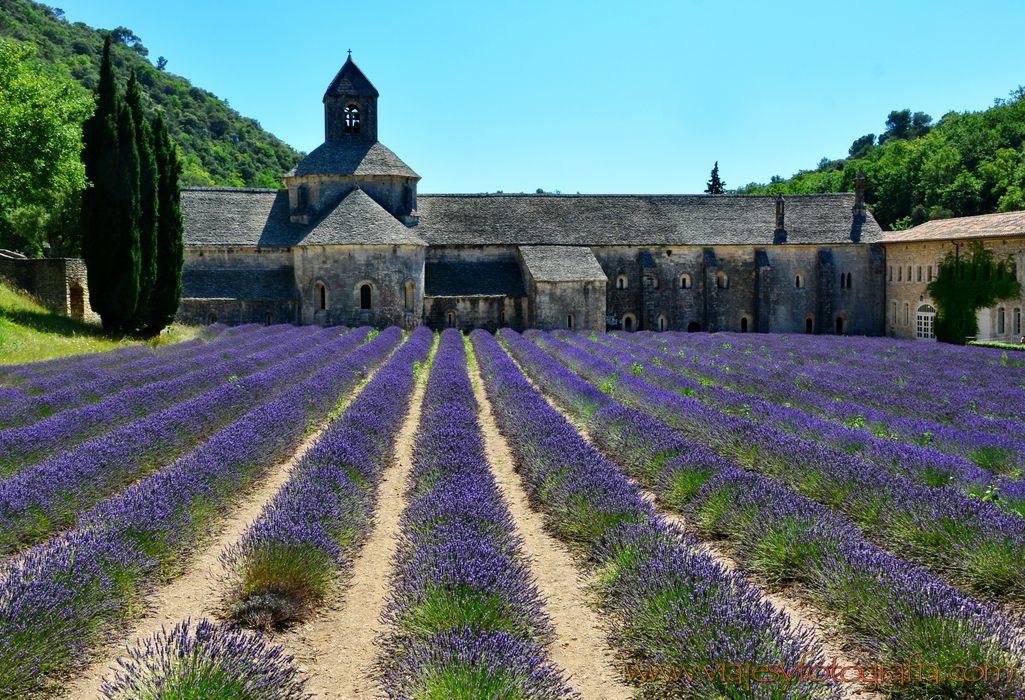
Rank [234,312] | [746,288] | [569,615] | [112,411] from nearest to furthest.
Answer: [569,615]
[112,411]
[234,312]
[746,288]

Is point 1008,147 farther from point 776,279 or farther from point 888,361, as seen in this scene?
point 888,361

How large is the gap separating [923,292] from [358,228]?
25.4 metres

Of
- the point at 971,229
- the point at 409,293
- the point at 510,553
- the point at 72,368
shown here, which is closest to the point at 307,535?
the point at 510,553

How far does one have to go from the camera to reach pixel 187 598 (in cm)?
550

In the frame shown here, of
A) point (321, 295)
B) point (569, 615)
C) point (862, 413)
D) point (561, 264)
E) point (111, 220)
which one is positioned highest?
point (111, 220)

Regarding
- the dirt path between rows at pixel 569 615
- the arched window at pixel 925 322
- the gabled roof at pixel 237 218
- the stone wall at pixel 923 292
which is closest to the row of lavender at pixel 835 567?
the dirt path between rows at pixel 569 615

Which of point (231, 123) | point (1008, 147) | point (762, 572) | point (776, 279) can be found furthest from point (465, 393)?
point (231, 123)

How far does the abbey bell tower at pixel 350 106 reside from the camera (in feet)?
126

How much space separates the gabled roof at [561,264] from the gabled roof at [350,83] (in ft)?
36.2

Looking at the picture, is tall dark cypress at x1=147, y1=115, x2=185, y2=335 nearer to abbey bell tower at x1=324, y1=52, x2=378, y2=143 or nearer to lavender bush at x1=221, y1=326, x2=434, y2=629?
abbey bell tower at x1=324, y1=52, x2=378, y2=143

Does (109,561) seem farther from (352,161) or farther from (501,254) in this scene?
(352,161)

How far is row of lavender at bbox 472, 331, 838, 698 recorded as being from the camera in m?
3.85

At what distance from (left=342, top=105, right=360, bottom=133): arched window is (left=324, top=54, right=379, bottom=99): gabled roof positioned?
70 cm

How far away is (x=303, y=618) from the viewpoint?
5211mm
